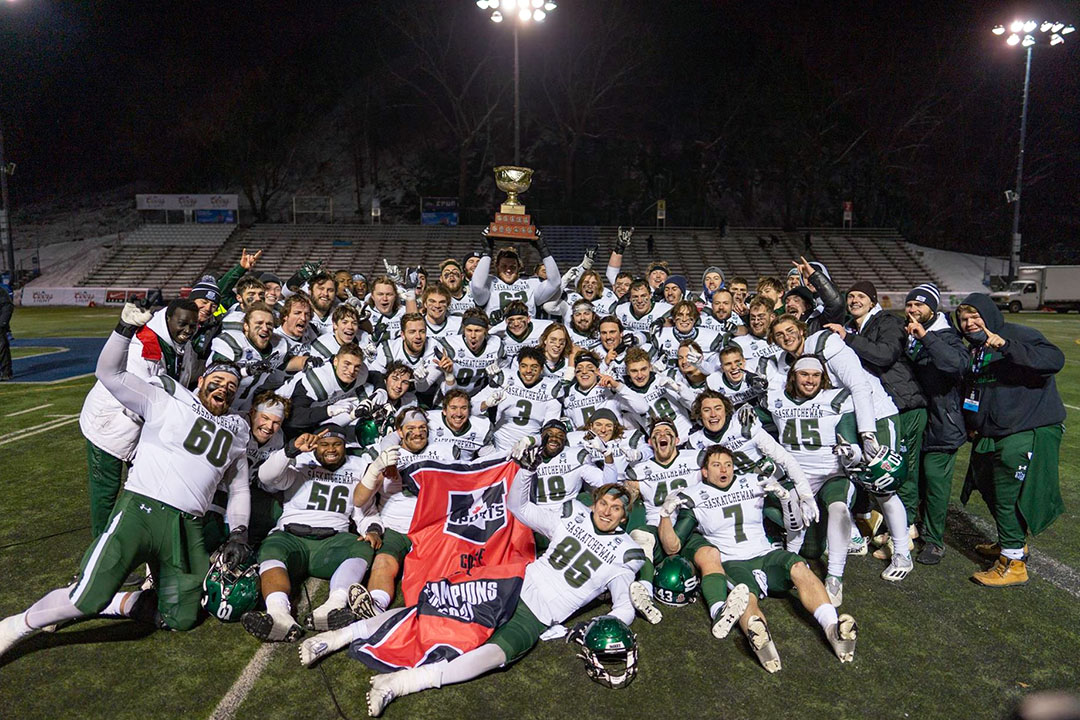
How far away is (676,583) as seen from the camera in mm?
4879

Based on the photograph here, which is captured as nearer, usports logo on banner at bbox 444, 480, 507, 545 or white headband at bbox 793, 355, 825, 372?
usports logo on banner at bbox 444, 480, 507, 545

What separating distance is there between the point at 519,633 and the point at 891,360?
4027 mm

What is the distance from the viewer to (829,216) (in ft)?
168

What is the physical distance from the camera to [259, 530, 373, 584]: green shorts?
4.98m

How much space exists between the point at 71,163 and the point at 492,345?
63.2 m

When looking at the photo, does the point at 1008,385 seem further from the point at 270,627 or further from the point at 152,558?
the point at 152,558

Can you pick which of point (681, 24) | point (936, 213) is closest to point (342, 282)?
point (681, 24)

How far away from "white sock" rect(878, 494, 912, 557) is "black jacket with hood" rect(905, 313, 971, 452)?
709mm

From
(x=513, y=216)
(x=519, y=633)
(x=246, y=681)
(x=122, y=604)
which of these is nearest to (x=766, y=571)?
(x=519, y=633)

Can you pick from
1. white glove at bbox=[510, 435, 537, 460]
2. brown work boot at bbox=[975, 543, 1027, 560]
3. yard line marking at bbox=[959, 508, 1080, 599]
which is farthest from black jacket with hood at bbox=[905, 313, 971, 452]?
white glove at bbox=[510, 435, 537, 460]

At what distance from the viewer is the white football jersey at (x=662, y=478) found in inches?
215

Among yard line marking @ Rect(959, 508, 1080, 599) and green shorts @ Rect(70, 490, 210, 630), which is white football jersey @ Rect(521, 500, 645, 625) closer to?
green shorts @ Rect(70, 490, 210, 630)

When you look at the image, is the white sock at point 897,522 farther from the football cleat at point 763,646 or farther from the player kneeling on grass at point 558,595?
the player kneeling on grass at point 558,595

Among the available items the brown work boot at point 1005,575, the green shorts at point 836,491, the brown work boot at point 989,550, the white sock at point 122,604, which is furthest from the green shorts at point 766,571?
the white sock at point 122,604
